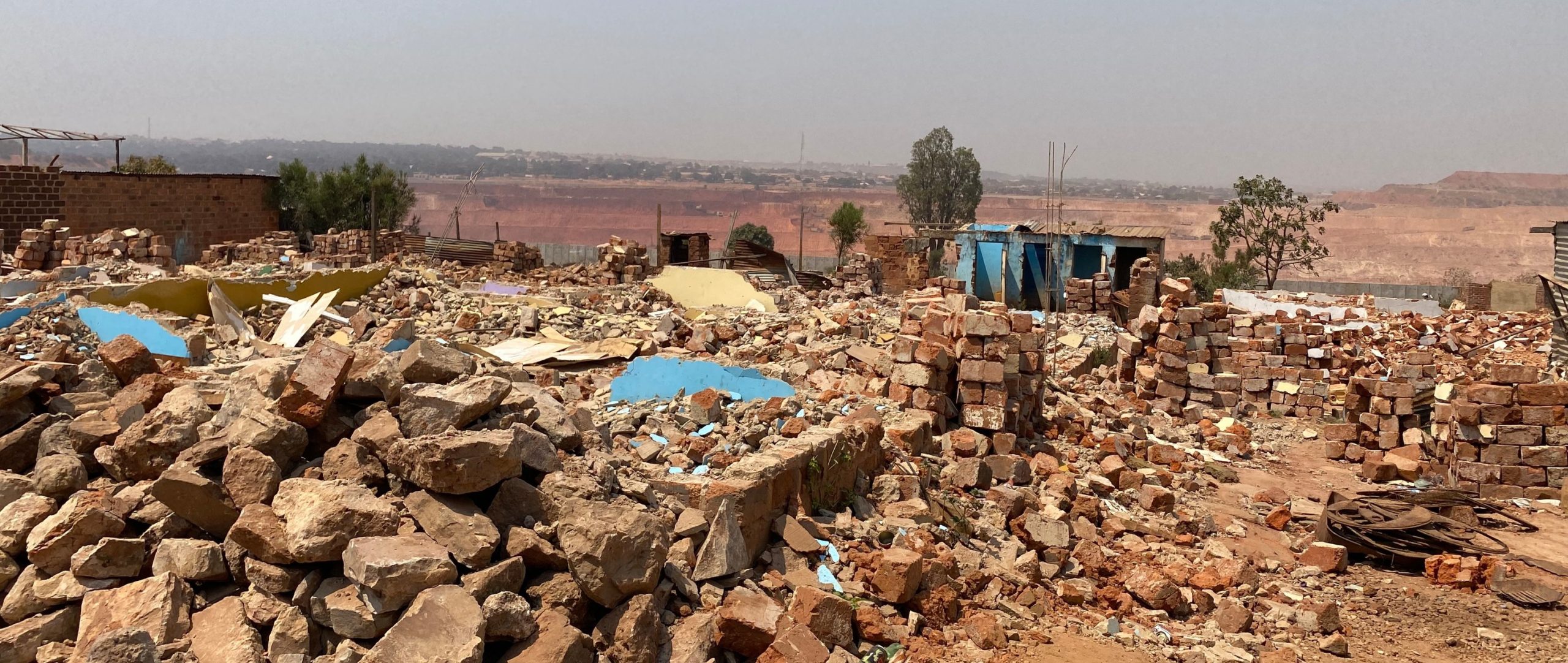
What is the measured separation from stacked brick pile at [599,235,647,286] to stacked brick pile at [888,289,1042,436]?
1203 centimetres

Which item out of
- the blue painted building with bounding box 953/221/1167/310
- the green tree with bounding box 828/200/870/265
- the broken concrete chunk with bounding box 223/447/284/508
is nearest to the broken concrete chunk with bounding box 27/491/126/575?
the broken concrete chunk with bounding box 223/447/284/508

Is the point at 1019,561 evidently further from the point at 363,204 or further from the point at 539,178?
the point at 539,178

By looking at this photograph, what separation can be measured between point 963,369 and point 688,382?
244 centimetres

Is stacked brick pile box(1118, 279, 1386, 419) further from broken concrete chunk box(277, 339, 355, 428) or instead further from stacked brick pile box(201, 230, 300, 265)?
stacked brick pile box(201, 230, 300, 265)


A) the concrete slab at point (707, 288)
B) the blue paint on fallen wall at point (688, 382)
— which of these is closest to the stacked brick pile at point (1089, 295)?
the concrete slab at point (707, 288)

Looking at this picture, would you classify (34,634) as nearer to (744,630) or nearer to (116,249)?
(744,630)

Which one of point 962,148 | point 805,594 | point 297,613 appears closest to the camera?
point 297,613

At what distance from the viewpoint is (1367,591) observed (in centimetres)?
757

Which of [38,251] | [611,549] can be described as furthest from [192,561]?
[38,251]

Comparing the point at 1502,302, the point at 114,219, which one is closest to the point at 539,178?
the point at 114,219

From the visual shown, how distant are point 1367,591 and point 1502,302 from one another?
897 inches

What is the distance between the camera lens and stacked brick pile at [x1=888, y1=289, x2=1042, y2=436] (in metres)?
9.27

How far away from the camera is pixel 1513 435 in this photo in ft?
33.6

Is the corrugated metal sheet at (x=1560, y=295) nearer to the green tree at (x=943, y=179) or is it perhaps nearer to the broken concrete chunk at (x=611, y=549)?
the broken concrete chunk at (x=611, y=549)
